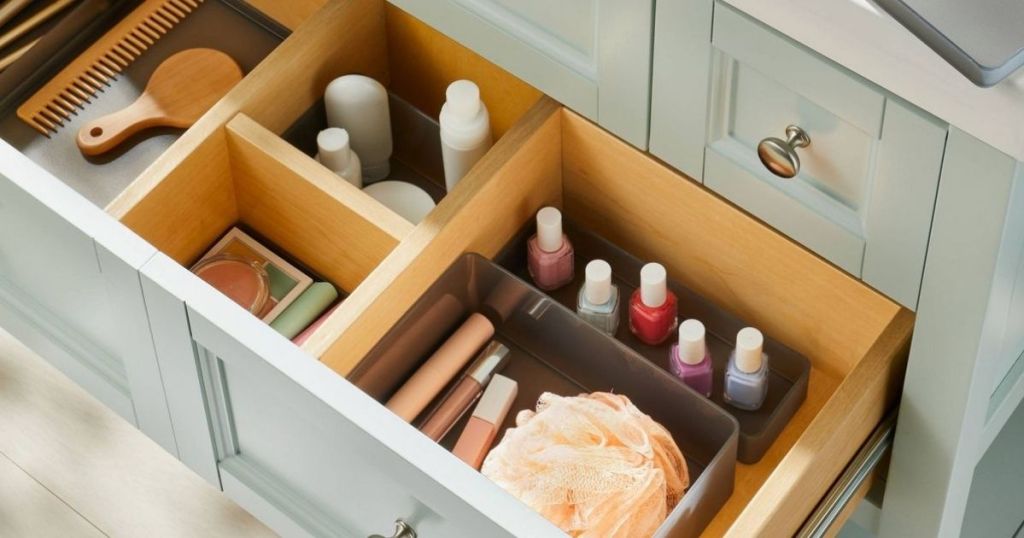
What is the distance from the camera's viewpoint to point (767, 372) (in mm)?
1464

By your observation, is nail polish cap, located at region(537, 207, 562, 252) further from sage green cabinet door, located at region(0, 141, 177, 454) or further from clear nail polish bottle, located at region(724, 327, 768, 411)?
sage green cabinet door, located at region(0, 141, 177, 454)

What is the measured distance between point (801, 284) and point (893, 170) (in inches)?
9.8

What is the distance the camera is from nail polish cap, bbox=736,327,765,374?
1.41m

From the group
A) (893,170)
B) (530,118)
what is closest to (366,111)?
(530,118)

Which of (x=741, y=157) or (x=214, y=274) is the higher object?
(x=741, y=157)

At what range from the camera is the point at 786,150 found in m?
1.26

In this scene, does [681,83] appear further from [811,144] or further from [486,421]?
[486,421]

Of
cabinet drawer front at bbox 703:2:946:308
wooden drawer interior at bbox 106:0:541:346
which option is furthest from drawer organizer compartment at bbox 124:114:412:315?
cabinet drawer front at bbox 703:2:946:308

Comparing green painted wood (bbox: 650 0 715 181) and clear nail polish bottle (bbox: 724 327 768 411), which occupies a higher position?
green painted wood (bbox: 650 0 715 181)

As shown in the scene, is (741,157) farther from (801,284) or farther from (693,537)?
(693,537)

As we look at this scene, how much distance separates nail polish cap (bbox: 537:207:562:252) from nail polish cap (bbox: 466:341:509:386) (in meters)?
0.10

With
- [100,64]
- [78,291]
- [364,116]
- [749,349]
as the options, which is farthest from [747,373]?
[100,64]

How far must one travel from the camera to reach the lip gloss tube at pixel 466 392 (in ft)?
4.84

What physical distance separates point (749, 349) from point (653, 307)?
106mm
